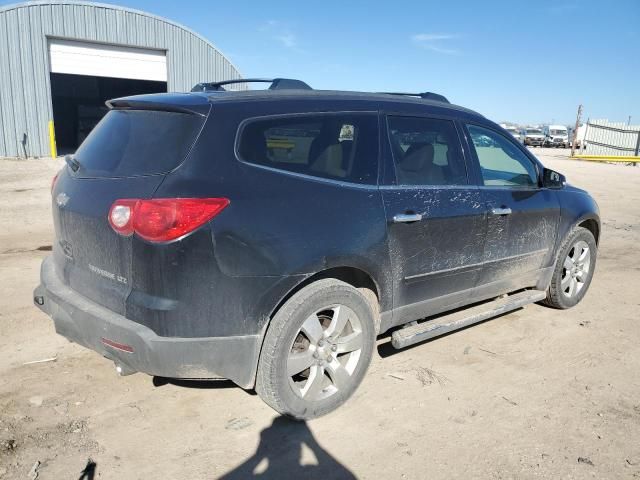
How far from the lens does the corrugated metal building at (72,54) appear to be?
16.8 m

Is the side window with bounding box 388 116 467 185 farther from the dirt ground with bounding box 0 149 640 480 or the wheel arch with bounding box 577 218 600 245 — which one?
the wheel arch with bounding box 577 218 600 245

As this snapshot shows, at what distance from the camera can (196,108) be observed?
2.65 metres

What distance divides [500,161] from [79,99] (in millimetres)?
31221

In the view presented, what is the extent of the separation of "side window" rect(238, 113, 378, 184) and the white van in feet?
151

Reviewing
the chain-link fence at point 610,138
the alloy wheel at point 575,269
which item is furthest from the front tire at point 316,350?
the chain-link fence at point 610,138

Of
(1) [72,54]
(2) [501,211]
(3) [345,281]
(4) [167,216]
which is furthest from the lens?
(1) [72,54]

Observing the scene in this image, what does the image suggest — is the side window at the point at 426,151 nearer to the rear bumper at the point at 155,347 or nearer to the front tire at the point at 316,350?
the front tire at the point at 316,350

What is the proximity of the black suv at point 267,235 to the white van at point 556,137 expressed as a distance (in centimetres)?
4534

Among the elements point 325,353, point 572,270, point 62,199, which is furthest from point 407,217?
point 572,270

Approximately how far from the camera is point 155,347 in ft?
8.12

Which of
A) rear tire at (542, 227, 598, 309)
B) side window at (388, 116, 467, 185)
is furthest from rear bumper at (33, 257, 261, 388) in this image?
rear tire at (542, 227, 598, 309)

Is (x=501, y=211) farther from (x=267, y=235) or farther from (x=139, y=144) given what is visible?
(x=139, y=144)

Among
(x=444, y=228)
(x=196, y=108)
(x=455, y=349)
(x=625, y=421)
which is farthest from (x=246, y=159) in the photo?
(x=625, y=421)

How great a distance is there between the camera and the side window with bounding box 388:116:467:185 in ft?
11.0
